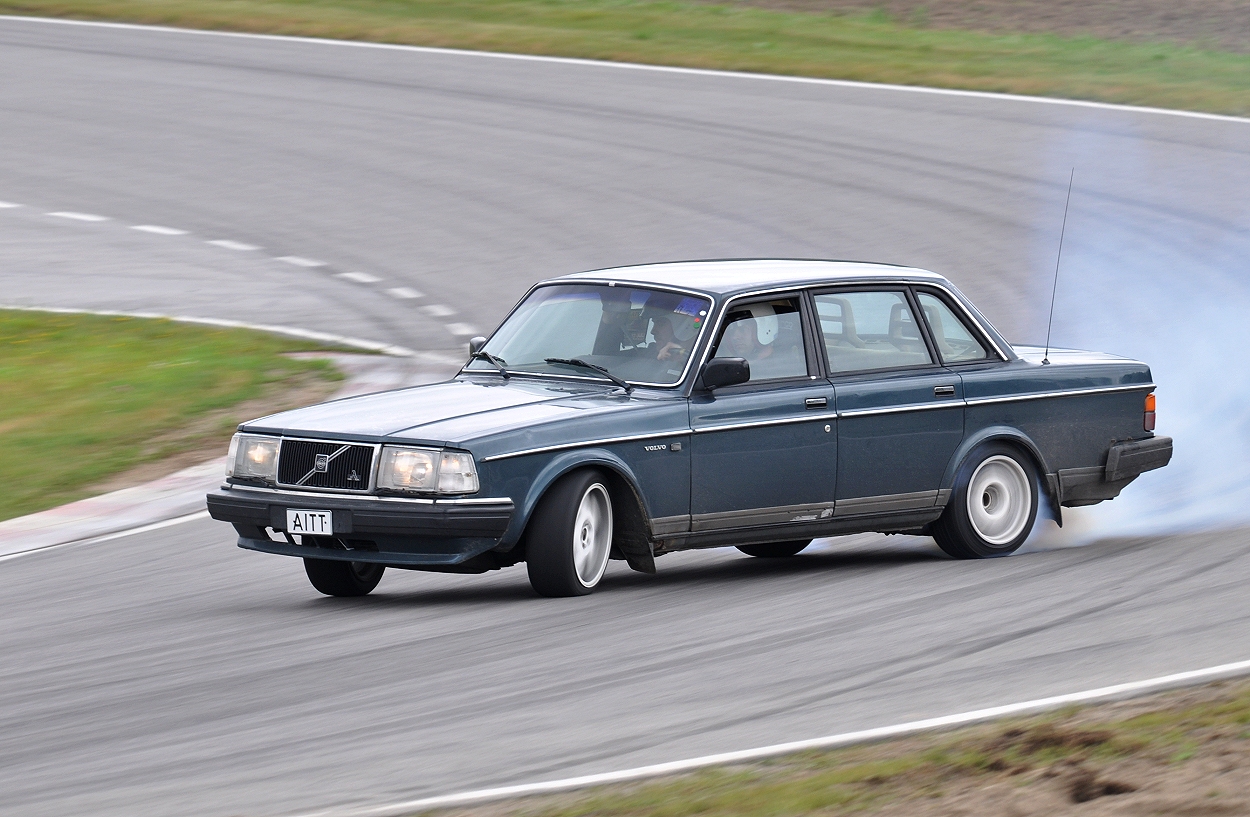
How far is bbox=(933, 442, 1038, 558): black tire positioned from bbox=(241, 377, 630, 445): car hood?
2075 mm

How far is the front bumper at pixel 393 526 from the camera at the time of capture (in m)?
8.35

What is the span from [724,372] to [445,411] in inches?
51.8

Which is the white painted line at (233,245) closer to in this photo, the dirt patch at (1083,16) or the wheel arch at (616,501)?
the wheel arch at (616,501)

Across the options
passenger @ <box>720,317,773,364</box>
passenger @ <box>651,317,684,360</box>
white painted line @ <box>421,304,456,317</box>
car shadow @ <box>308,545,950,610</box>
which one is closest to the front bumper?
car shadow @ <box>308,545,950,610</box>

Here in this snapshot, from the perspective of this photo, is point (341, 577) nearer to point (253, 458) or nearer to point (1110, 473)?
point (253, 458)

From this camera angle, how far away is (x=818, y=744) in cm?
633

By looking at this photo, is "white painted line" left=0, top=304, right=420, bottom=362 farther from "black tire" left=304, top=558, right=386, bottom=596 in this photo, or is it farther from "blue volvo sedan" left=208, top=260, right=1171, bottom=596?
"black tire" left=304, top=558, right=386, bottom=596

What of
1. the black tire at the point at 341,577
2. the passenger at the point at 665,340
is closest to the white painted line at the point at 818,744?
the passenger at the point at 665,340

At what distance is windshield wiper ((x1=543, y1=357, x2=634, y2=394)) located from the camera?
9.24m

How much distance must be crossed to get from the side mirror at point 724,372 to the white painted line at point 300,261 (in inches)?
446

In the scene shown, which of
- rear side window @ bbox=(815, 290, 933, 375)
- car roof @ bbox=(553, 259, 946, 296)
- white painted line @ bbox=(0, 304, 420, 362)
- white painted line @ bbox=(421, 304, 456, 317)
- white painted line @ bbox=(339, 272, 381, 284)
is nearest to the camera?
car roof @ bbox=(553, 259, 946, 296)

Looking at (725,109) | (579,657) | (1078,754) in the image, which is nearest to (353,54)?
(725,109)

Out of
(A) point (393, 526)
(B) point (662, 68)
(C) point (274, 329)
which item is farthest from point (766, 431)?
(B) point (662, 68)

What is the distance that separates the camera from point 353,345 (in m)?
16.5
